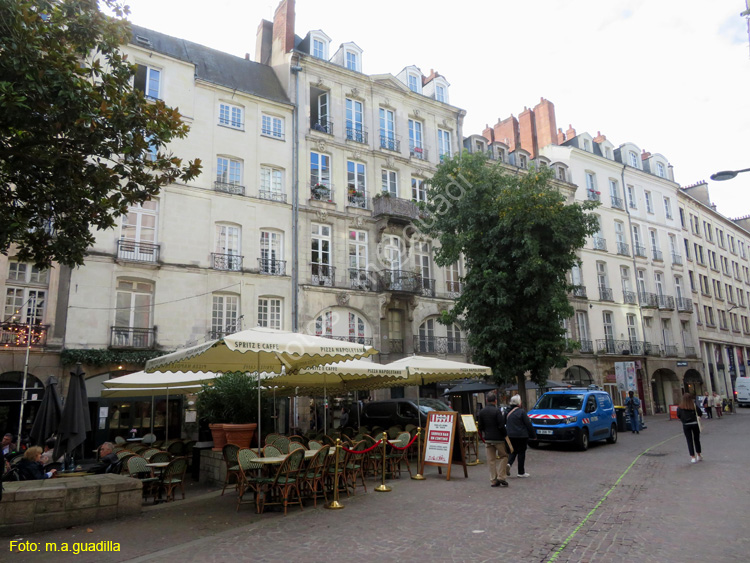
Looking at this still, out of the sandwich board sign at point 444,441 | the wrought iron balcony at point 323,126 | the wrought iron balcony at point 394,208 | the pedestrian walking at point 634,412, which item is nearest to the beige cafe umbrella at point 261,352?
the sandwich board sign at point 444,441

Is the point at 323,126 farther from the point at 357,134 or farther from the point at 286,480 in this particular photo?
the point at 286,480

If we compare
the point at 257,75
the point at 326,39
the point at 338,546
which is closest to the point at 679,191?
the point at 326,39

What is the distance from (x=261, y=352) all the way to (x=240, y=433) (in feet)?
8.35

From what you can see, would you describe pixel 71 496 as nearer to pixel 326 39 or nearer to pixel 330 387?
pixel 330 387

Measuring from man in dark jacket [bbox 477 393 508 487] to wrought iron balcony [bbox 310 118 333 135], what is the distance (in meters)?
19.0

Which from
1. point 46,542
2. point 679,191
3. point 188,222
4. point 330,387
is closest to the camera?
point 46,542

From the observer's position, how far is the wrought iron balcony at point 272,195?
23500mm

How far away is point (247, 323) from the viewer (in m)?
21.6

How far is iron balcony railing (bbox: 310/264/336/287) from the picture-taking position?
23797 mm

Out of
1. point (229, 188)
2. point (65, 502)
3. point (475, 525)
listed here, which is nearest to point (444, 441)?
point (475, 525)

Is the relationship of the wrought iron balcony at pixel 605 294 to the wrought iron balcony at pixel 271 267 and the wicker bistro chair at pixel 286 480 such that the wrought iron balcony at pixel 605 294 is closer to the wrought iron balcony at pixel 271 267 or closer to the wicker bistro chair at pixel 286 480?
the wrought iron balcony at pixel 271 267

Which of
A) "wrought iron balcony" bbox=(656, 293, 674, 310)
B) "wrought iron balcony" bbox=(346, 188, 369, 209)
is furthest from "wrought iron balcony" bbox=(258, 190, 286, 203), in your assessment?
"wrought iron balcony" bbox=(656, 293, 674, 310)

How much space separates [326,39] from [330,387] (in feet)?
64.2

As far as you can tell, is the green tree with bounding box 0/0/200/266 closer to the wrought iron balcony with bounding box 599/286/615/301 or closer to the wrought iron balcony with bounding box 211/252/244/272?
the wrought iron balcony with bounding box 211/252/244/272
